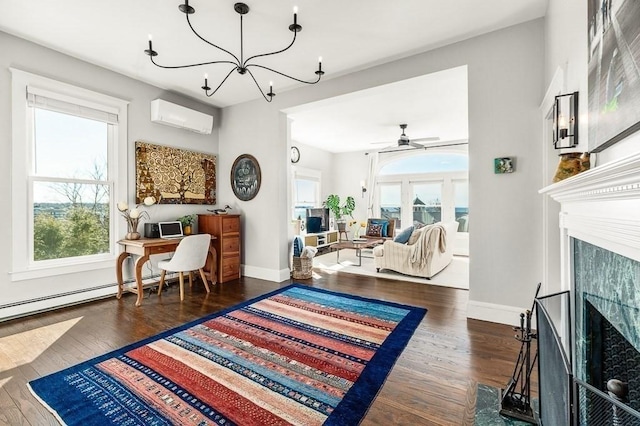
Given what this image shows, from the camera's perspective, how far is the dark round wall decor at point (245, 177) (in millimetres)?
4722

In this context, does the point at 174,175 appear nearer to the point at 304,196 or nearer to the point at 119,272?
the point at 119,272

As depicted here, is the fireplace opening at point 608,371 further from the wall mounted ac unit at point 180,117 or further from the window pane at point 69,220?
the wall mounted ac unit at point 180,117

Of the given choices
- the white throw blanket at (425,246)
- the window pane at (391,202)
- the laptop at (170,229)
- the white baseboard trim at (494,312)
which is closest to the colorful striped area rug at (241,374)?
the white baseboard trim at (494,312)

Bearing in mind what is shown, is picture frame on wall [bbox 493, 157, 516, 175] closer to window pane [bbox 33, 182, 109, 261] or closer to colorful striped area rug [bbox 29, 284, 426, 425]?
colorful striped area rug [bbox 29, 284, 426, 425]

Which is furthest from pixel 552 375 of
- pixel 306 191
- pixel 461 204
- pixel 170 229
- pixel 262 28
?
pixel 306 191

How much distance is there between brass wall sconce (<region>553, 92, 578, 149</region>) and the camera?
175cm

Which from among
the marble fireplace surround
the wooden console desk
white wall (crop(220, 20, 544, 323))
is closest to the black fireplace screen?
the marble fireplace surround

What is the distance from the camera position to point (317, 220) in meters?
7.75

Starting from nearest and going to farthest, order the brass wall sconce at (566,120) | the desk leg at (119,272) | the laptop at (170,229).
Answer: the brass wall sconce at (566,120) < the desk leg at (119,272) < the laptop at (170,229)

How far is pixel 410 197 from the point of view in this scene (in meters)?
8.14

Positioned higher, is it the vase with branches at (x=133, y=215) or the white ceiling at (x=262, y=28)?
the white ceiling at (x=262, y=28)

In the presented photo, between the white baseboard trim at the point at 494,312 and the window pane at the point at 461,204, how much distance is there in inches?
192

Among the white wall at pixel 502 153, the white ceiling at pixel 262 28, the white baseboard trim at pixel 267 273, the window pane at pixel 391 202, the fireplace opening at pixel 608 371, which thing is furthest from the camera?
the window pane at pixel 391 202

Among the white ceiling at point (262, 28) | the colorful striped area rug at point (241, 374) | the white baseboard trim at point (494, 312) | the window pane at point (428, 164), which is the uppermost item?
the white ceiling at point (262, 28)
